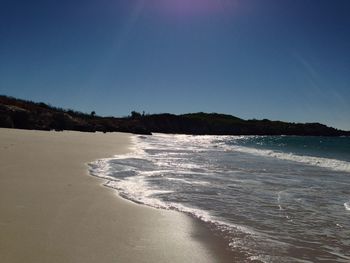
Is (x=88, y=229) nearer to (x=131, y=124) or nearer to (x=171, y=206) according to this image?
(x=171, y=206)

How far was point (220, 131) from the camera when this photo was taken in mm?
166625

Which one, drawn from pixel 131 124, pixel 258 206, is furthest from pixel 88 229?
pixel 131 124

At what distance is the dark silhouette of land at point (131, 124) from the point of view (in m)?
37.8

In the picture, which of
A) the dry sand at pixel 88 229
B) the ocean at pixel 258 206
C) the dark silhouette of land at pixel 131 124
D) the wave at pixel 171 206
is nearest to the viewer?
the dry sand at pixel 88 229

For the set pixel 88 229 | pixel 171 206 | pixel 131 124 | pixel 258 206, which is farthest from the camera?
pixel 131 124

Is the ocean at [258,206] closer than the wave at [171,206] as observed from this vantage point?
Yes

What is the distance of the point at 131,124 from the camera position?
85.8 meters

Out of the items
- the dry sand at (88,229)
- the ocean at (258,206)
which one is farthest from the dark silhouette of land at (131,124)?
the dry sand at (88,229)

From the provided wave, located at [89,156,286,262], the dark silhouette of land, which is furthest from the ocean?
the dark silhouette of land

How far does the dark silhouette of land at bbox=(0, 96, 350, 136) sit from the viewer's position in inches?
1490

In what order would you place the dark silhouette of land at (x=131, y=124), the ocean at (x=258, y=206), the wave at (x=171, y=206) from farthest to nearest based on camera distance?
the dark silhouette of land at (x=131, y=124) < the wave at (x=171, y=206) < the ocean at (x=258, y=206)

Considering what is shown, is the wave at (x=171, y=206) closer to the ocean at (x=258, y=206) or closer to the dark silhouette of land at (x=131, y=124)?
the ocean at (x=258, y=206)

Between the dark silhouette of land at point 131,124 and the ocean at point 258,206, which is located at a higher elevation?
the dark silhouette of land at point 131,124

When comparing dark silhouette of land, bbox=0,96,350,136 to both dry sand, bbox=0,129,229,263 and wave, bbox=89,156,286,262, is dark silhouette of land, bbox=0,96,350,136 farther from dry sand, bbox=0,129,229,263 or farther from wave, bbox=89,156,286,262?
dry sand, bbox=0,129,229,263
